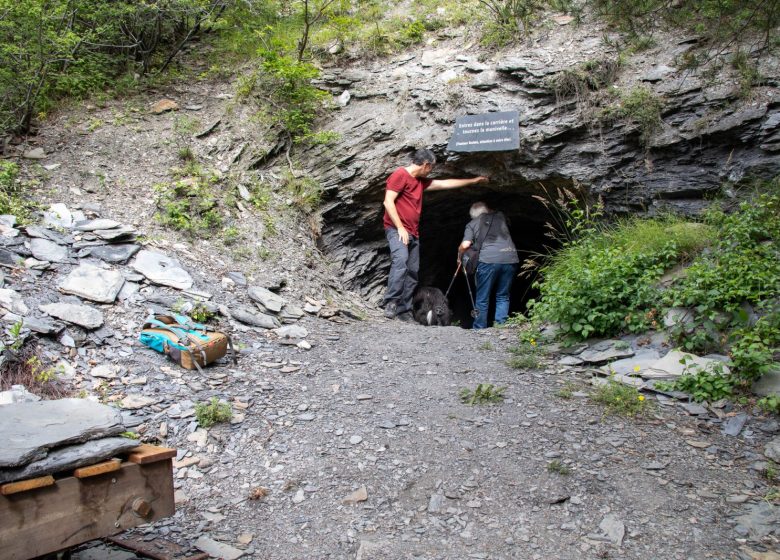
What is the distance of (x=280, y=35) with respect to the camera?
30.0 ft

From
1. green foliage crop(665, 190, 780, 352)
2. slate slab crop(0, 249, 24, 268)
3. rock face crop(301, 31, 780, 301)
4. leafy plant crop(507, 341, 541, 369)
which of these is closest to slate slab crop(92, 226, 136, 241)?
slate slab crop(0, 249, 24, 268)

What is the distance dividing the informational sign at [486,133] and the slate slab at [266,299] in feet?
10.6

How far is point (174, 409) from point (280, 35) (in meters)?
7.42

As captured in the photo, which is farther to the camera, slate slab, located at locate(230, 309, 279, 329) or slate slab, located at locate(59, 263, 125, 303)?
slate slab, located at locate(230, 309, 279, 329)

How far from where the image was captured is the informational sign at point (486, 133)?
7109 mm

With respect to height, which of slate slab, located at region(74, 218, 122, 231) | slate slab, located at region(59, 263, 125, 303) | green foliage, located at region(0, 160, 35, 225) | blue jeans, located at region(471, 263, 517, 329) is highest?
green foliage, located at region(0, 160, 35, 225)

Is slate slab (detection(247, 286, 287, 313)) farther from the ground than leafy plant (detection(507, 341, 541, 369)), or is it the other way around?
slate slab (detection(247, 286, 287, 313))

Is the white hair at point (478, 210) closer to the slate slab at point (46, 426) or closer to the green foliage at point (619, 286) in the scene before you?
the green foliage at point (619, 286)

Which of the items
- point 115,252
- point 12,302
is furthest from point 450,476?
point 115,252

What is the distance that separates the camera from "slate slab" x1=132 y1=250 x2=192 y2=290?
17.2 feet

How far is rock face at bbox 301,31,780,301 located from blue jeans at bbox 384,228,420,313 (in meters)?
1.02

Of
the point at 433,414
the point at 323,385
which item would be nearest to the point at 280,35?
the point at 323,385

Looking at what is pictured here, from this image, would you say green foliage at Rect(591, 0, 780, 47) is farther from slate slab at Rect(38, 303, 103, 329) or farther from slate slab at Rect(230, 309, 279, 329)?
slate slab at Rect(38, 303, 103, 329)

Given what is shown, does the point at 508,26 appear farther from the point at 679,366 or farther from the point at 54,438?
the point at 54,438
